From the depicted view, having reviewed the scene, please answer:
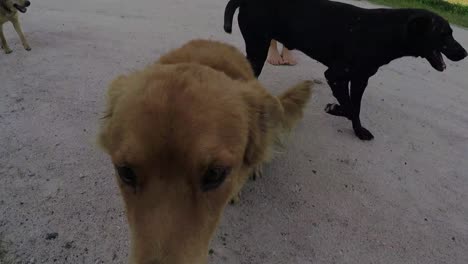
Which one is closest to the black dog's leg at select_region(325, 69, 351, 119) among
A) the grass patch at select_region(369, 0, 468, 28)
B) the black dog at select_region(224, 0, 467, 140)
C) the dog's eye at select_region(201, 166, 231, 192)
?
the black dog at select_region(224, 0, 467, 140)

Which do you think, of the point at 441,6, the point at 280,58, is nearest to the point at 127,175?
the point at 280,58

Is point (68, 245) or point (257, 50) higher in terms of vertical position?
point (257, 50)

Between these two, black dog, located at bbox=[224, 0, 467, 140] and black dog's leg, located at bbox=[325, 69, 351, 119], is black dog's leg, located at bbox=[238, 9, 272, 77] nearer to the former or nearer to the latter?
black dog, located at bbox=[224, 0, 467, 140]

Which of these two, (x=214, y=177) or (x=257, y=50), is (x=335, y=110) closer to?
(x=257, y=50)

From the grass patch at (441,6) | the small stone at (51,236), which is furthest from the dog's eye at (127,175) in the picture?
the grass patch at (441,6)

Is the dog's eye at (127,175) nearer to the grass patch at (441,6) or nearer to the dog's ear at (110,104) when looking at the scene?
the dog's ear at (110,104)

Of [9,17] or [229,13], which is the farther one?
[9,17]

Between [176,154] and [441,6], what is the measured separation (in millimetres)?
14695

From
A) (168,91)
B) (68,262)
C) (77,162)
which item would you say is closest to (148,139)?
(168,91)

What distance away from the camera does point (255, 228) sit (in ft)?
11.1

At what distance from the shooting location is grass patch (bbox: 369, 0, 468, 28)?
40.2 feet

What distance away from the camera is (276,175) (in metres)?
4.07

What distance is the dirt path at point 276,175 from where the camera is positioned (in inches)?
124

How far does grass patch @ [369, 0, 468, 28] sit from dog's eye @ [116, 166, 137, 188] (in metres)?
12.1
